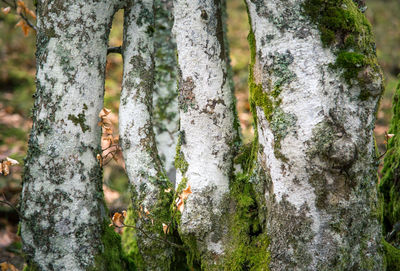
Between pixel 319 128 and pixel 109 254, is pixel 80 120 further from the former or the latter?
pixel 319 128

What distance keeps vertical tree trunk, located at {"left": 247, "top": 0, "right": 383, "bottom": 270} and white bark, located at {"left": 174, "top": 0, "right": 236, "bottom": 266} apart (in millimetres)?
331

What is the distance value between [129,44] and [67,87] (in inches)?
21.5

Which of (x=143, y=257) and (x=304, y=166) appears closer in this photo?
(x=304, y=166)

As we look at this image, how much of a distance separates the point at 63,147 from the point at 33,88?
5.58m

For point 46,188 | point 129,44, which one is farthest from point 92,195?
point 129,44

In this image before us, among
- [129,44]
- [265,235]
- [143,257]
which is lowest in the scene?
[143,257]

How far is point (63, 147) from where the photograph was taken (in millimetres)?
2086

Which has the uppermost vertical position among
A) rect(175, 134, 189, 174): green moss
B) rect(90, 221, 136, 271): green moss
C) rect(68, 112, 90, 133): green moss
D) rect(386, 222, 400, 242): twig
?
rect(68, 112, 90, 133): green moss

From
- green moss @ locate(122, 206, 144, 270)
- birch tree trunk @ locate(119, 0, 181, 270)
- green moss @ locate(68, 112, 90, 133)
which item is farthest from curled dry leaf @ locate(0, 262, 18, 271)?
green moss @ locate(122, 206, 144, 270)

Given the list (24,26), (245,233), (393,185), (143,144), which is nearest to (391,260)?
(393,185)

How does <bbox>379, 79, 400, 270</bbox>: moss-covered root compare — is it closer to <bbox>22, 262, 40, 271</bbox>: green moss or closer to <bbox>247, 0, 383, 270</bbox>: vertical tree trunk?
<bbox>247, 0, 383, 270</bbox>: vertical tree trunk

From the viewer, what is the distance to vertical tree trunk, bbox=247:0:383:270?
1.72 metres

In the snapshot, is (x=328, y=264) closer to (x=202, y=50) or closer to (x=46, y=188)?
(x=202, y=50)

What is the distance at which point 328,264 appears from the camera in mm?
1736
